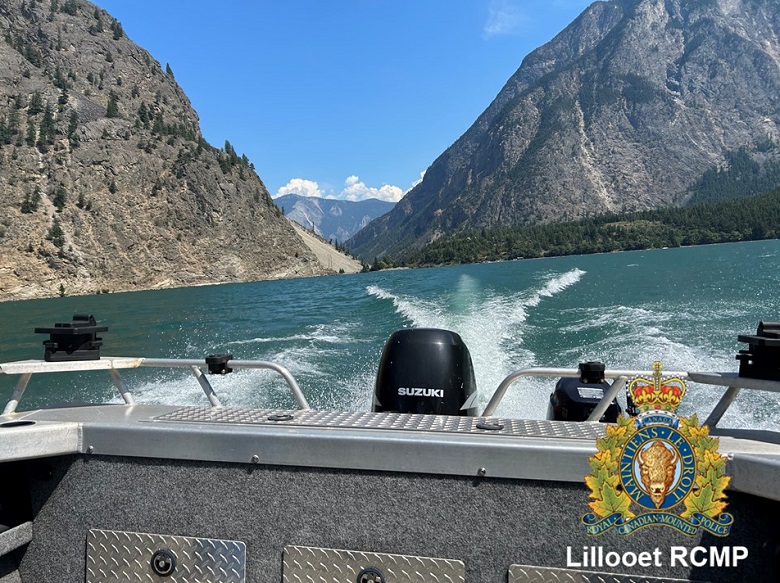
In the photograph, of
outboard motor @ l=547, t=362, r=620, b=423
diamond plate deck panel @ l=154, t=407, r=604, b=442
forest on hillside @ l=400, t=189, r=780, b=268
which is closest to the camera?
diamond plate deck panel @ l=154, t=407, r=604, b=442

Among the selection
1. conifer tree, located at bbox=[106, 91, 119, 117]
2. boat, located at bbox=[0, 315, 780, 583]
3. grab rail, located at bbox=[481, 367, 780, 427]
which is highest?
conifer tree, located at bbox=[106, 91, 119, 117]

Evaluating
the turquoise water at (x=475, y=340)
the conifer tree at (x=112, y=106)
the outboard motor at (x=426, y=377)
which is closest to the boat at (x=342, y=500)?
the turquoise water at (x=475, y=340)

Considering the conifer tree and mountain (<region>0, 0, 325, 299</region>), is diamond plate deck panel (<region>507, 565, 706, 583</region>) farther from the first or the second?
the conifer tree

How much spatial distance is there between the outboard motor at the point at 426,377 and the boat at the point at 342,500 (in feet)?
4.81

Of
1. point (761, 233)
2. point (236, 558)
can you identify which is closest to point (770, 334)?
point (236, 558)

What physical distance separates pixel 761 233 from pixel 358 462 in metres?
155

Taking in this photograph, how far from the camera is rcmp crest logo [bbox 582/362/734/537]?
195cm

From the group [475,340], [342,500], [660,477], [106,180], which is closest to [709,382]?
[660,477]

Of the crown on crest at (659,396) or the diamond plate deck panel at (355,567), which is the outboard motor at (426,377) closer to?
the diamond plate deck panel at (355,567)

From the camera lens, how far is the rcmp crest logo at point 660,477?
6.38 ft

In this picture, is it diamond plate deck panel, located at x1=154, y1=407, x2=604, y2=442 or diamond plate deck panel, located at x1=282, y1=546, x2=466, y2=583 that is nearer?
diamond plate deck panel, located at x1=282, y1=546, x2=466, y2=583

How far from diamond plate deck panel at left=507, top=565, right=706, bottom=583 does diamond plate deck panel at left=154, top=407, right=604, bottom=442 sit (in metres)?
0.48

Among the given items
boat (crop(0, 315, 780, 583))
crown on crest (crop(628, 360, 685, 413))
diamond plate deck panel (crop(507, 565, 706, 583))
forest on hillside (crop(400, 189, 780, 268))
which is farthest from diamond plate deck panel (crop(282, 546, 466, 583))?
forest on hillside (crop(400, 189, 780, 268))

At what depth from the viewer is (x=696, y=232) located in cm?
14000
